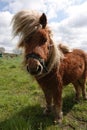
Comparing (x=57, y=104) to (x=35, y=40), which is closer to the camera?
(x=35, y=40)

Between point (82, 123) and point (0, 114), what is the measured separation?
1.82 m

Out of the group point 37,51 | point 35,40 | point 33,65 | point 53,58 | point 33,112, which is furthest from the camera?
point 33,112

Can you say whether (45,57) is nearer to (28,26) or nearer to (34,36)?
(34,36)

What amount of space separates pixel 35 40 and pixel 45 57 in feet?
1.20

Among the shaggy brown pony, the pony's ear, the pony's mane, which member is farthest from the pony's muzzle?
the pony's ear

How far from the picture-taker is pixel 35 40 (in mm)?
4766

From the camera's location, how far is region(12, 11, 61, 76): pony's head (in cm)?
461

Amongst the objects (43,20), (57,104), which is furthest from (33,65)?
(57,104)

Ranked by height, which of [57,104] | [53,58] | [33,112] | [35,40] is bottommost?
[33,112]

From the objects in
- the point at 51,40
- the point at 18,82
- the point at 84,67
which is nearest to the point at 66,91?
the point at 84,67

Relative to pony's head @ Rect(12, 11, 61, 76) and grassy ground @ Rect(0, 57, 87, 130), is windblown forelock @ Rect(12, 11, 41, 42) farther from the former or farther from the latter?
grassy ground @ Rect(0, 57, 87, 130)

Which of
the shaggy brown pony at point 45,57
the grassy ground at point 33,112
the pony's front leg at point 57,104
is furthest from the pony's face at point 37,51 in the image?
the grassy ground at point 33,112

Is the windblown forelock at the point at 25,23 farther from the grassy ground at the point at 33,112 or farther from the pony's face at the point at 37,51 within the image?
the grassy ground at the point at 33,112

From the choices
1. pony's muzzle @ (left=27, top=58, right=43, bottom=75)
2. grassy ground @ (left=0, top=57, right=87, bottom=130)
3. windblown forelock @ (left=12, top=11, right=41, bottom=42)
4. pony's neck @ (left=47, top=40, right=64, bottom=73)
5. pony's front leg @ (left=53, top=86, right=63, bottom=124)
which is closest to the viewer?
pony's muzzle @ (left=27, top=58, right=43, bottom=75)
